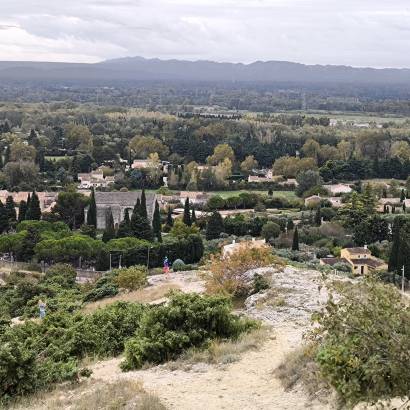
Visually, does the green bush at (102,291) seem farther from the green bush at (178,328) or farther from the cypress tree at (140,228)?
the cypress tree at (140,228)

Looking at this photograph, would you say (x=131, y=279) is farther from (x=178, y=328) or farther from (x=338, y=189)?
(x=338, y=189)

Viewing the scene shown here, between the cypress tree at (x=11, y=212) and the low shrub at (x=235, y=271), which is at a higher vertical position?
the low shrub at (x=235, y=271)

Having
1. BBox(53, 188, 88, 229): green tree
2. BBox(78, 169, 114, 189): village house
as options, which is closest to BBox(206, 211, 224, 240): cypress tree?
BBox(53, 188, 88, 229): green tree

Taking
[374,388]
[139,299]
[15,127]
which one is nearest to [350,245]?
[139,299]

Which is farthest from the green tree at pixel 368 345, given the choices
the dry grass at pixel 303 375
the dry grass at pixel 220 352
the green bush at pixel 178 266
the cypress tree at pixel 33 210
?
the cypress tree at pixel 33 210

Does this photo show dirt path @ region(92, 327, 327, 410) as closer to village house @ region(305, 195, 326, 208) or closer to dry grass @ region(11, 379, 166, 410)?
dry grass @ region(11, 379, 166, 410)

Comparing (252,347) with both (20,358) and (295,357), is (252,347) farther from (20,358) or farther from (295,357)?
(20,358)
